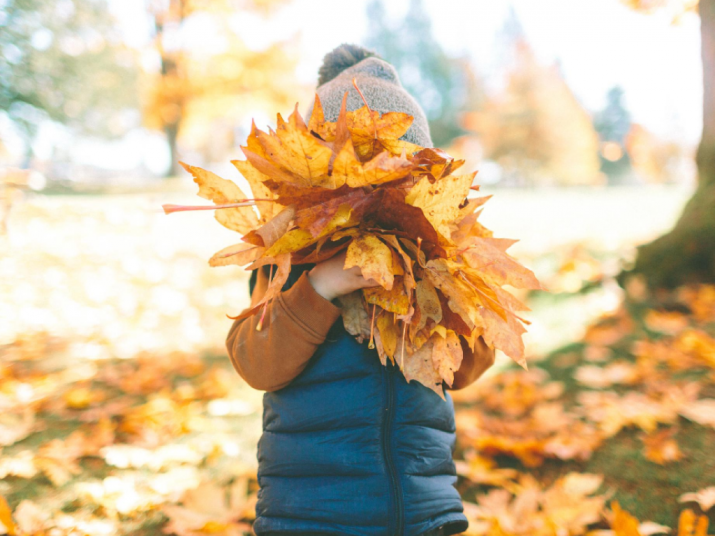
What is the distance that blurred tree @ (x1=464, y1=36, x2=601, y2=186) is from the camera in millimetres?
26578

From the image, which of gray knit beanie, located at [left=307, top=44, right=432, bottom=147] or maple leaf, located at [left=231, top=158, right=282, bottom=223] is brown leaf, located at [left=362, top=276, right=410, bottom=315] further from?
gray knit beanie, located at [left=307, top=44, right=432, bottom=147]

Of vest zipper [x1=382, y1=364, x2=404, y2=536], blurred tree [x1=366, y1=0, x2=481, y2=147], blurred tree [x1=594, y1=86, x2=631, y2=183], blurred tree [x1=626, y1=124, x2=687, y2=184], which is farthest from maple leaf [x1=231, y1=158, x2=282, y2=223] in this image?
blurred tree [x1=626, y1=124, x2=687, y2=184]

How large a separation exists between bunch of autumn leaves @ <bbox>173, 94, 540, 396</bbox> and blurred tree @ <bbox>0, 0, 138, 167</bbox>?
14.8 metres

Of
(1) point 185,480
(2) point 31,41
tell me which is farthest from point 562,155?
(1) point 185,480

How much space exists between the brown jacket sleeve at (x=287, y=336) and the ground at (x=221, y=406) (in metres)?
0.68

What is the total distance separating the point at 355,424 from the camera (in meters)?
1.22

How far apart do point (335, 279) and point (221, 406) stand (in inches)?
61.1

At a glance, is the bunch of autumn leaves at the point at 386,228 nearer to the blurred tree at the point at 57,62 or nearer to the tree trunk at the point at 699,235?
the tree trunk at the point at 699,235

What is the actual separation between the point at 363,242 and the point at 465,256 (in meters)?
0.24

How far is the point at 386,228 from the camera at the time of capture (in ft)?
3.43

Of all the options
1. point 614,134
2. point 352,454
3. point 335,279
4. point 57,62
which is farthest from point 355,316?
point 614,134

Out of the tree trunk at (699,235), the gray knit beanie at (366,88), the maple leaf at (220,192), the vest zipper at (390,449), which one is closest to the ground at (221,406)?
the tree trunk at (699,235)

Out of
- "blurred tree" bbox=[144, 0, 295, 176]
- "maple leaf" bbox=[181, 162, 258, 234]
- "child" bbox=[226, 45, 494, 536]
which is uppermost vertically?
"blurred tree" bbox=[144, 0, 295, 176]

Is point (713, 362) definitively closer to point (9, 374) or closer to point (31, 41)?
point (9, 374)
